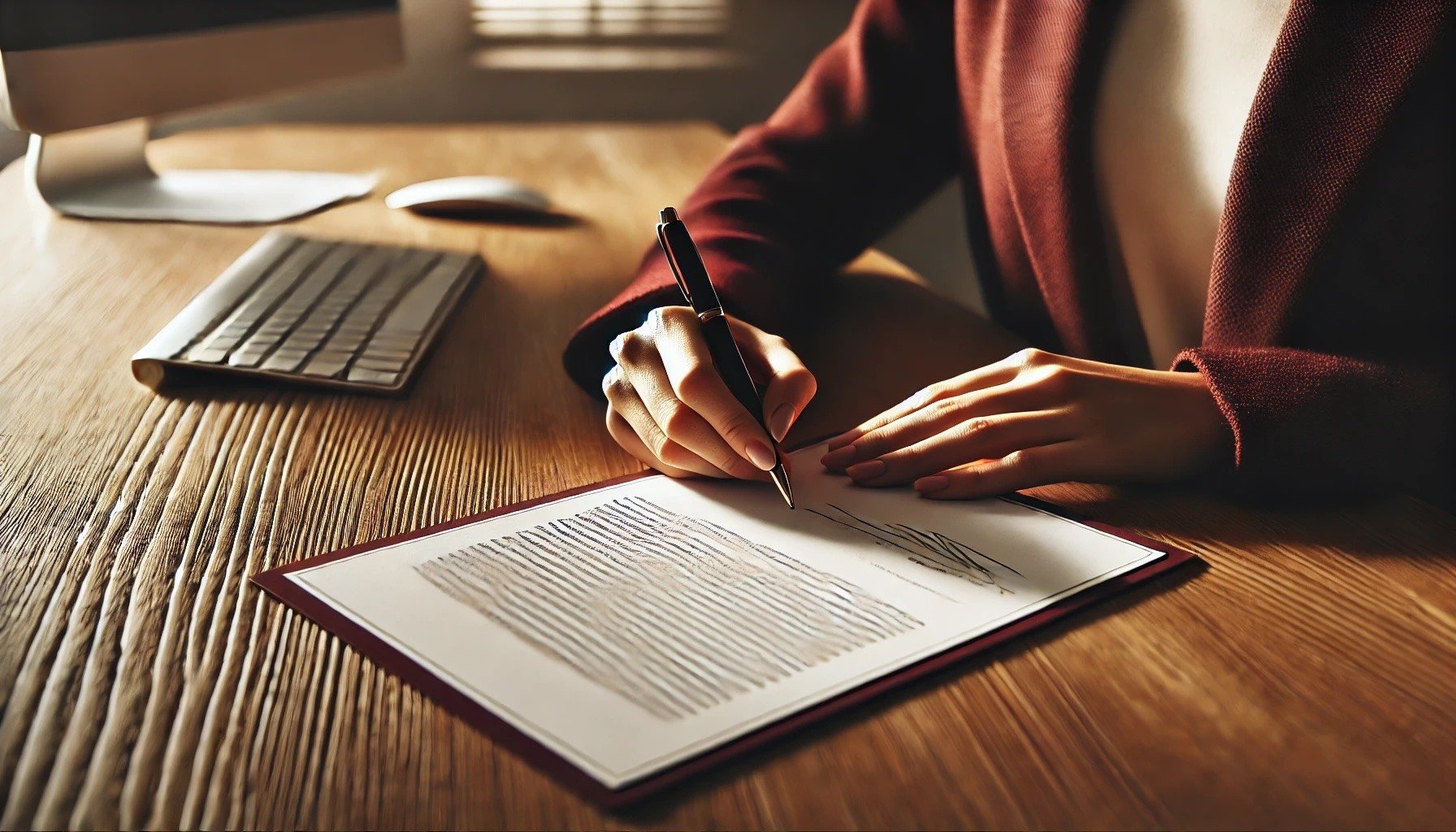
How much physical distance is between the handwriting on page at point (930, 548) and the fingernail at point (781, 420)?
56mm

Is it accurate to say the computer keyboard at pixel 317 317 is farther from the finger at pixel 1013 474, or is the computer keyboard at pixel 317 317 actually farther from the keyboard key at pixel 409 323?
the finger at pixel 1013 474

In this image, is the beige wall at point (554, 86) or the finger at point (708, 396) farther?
the beige wall at point (554, 86)

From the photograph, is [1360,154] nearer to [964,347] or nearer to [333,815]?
[964,347]

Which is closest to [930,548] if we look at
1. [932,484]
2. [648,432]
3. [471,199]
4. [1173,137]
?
[932,484]

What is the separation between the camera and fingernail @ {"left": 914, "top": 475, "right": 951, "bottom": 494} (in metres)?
0.52

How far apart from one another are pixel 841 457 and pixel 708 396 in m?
0.08

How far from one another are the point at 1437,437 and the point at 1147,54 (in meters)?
0.38

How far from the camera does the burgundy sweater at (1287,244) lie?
1.76 feet

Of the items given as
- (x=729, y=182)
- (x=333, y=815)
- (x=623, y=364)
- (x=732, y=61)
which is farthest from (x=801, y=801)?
(x=732, y=61)

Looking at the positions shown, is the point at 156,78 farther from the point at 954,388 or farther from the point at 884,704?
the point at 884,704

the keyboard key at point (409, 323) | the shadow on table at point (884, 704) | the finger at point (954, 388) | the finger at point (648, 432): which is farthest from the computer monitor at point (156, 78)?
the shadow on table at point (884, 704)

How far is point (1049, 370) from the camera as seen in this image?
58 centimetres

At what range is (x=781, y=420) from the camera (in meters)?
0.55

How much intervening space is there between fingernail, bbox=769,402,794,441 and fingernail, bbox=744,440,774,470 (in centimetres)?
3
